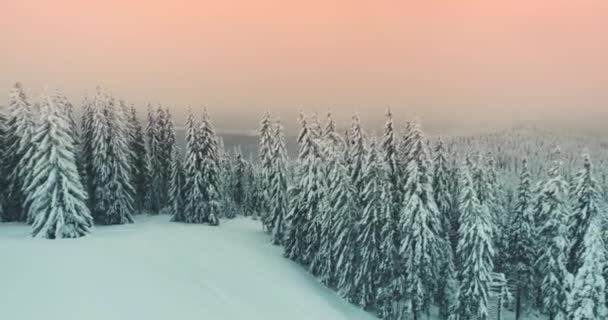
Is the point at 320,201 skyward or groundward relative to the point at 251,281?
skyward

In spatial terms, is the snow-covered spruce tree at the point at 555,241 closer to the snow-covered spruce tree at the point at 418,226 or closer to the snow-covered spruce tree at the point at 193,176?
the snow-covered spruce tree at the point at 418,226

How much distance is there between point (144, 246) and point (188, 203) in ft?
55.5

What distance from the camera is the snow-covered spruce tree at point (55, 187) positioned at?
38969 mm

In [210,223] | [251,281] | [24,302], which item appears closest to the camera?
[24,302]

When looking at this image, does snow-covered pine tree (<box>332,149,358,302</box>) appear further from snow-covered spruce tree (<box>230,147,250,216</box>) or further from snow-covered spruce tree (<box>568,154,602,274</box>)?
snow-covered spruce tree (<box>230,147,250,216</box>)

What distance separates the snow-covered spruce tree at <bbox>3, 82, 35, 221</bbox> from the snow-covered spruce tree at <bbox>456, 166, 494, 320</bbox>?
4290 centimetres

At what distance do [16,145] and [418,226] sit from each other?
140 ft

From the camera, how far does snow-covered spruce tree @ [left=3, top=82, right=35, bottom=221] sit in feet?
153

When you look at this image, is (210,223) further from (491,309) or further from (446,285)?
(491,309)

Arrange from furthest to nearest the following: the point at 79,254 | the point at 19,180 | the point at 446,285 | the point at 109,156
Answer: the point at 109,156 → the point at 19,180 → the point at 446,285 → the point at 79,254

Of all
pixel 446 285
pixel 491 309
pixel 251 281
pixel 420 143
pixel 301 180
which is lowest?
pixel 491 309

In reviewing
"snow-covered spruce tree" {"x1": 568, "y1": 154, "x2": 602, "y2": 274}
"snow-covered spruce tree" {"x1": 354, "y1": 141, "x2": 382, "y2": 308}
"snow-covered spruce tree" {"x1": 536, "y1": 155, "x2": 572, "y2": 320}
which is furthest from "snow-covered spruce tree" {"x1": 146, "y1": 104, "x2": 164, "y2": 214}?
"snow-covered spruce tree" {"x1": 568, "y1": 154, "x2": 602, "y2": 274}

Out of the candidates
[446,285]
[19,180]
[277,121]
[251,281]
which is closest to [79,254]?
[251,281]

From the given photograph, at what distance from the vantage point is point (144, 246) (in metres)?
39.9
